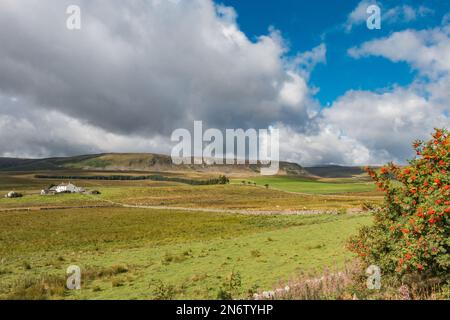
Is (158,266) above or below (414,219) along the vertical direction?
below

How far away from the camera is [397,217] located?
11664 mm

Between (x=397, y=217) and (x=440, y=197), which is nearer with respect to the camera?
(x=440, y=197)

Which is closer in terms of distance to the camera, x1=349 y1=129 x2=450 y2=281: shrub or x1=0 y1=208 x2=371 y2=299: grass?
x1=349 y1=129 x2=450 y2=281: shrub

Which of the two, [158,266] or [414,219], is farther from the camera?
[158,266]

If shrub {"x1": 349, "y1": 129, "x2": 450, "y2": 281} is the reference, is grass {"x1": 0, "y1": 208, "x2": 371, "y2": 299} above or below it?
below

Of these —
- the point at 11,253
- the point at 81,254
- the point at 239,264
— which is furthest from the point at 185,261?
the point at 11,253

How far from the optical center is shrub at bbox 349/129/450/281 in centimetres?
978

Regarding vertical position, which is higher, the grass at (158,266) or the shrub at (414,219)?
the shrub at (414,219)

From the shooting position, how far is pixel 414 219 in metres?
10.3

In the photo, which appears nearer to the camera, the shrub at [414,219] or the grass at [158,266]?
the shrub at [414,219]

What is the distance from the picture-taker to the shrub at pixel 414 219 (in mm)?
9781
